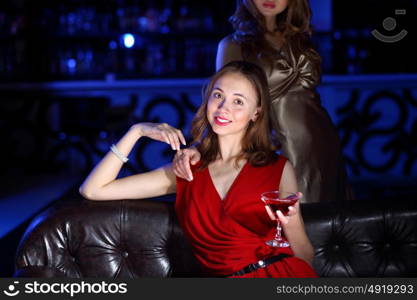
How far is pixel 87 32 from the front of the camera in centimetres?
670

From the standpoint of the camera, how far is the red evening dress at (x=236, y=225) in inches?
75.3

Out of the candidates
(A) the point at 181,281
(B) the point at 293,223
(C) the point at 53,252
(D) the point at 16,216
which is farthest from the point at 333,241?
(D) the point at 16,216

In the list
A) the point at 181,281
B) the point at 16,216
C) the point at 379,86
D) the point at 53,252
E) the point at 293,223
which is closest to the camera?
the point at 181,281

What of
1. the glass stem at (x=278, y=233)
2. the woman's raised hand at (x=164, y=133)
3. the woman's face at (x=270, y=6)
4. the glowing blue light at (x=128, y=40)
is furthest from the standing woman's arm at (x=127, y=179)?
the glowing blue light at (x=128, y=40)

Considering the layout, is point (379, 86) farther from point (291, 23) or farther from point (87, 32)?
point (291, 23)

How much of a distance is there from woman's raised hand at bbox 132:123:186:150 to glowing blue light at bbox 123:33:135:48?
465cm

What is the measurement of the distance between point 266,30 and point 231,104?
0.71 metres

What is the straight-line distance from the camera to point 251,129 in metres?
2.14

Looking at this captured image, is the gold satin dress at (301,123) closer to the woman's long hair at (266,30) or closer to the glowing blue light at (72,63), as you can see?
the woman's long hair at (266,30)

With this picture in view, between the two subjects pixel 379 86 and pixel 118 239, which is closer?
pixel 118 239

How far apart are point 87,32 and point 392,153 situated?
3500 mm

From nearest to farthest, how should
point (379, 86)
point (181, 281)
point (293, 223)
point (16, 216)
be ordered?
point (181, 281), point (293, 223), point (16, 216), point (379, 86)

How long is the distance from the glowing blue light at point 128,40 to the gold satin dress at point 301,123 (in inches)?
164

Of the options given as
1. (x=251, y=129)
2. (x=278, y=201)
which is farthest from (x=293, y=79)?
(x=278, y=201)
